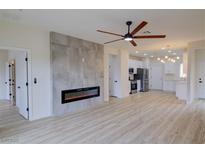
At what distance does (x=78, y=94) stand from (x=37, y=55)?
85.2 inches

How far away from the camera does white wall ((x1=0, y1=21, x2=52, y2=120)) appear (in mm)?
4364

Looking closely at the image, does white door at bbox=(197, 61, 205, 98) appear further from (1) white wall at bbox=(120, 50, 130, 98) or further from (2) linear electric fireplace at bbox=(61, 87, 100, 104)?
(2) linear electric fireplace at bbox=(61, 87, 100, 104)

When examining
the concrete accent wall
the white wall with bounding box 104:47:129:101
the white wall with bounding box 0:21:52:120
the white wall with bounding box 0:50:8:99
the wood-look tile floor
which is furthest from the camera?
the white wall with bounding box 0:50:8:99

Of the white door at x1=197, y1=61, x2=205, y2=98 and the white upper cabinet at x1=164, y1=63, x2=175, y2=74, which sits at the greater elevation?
the white upper cabinet at x1=164, y1=63, x2=175, y2=74

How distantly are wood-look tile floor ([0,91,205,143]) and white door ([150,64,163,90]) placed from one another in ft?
22.9

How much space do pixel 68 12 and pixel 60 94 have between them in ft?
9.39

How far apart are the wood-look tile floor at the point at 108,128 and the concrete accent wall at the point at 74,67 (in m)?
0.77

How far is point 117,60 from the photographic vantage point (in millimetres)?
8875

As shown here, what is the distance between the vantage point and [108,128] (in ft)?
13.5

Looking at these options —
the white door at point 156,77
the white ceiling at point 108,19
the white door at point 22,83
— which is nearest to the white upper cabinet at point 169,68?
the white door at point 156,77

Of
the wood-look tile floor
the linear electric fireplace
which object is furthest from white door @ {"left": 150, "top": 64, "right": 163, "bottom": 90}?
the wood-look tile floor

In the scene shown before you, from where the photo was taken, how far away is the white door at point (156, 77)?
12.4m
